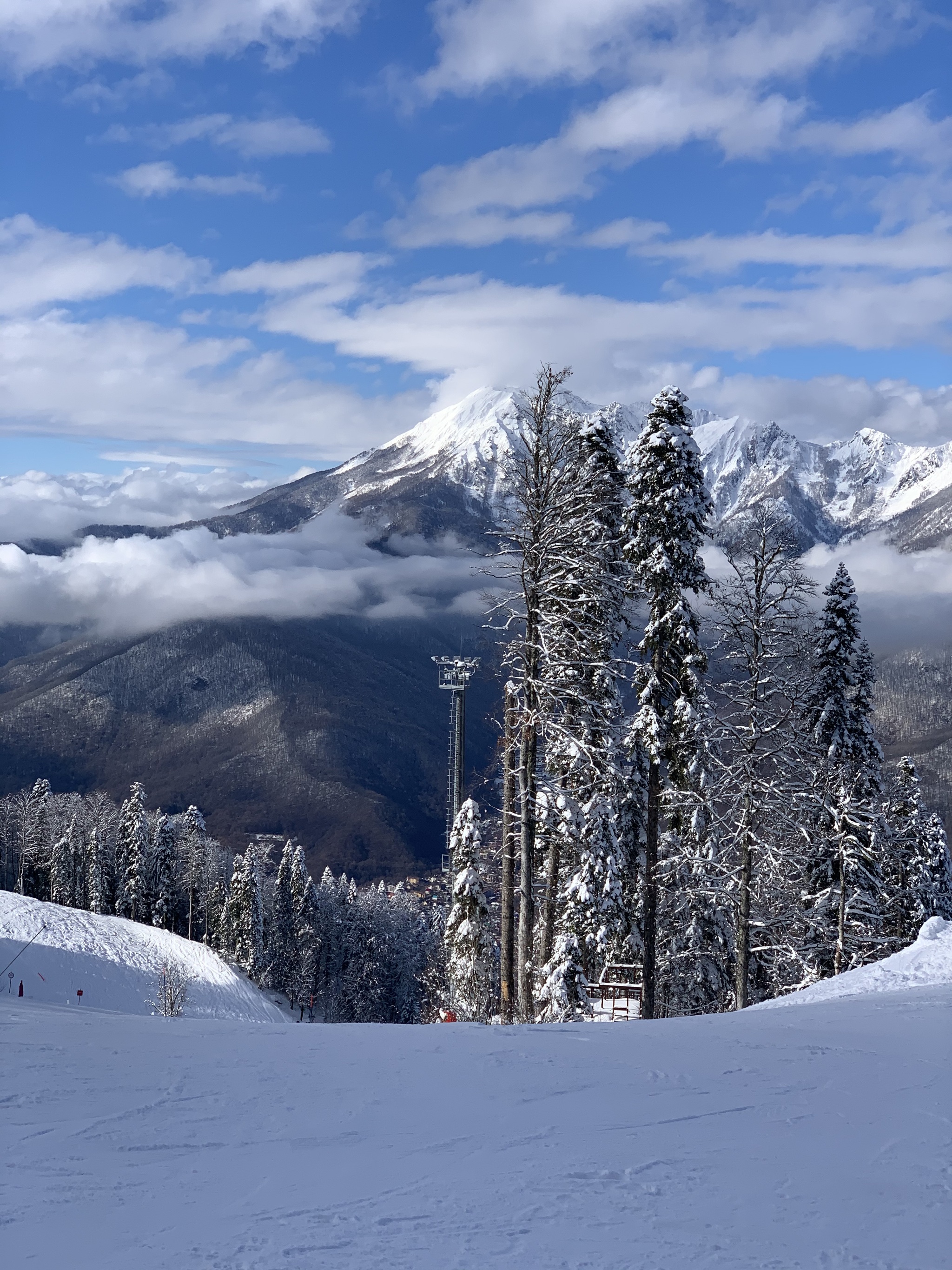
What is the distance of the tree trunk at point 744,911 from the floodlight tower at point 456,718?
14837mm

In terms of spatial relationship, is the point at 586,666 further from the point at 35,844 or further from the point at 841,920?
the point at 35,844

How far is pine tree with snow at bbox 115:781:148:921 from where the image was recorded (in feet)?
267

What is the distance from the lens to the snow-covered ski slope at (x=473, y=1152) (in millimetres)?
5406

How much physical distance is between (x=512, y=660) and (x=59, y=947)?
140 ft

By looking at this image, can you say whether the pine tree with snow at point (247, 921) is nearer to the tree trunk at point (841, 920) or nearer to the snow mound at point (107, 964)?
the snow mound at point (107, 964)

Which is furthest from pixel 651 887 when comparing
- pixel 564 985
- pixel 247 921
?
pixel 247 921

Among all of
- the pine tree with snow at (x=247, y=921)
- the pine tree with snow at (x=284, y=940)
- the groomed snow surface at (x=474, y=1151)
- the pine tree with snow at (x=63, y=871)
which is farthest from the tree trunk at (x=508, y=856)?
the pine tree with snow at (x=63, y=871)

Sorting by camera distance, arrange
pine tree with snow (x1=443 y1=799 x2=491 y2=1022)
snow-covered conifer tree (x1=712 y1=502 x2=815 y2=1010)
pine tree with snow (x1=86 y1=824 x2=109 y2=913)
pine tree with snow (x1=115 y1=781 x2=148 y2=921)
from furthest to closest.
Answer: pine tree with snow (x1=115 y1=781 x2=148 y2=921) → pine tree with snow (x1=86 y1=824 x2=109 y2=913) → pine tree with snow (x1=443 y1=799 x2=491 y2=1022) → snow-covered conifer tree (x1=712 y1=502 x2=815 y2=1010)

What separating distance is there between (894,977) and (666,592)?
8246mm

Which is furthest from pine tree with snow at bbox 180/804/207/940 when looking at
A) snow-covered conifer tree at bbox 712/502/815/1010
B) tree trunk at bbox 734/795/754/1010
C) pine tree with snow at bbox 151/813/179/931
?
snow-covered conifer tree at bbox 712/502/815/1010

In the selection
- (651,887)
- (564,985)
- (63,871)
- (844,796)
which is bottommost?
(63,871)

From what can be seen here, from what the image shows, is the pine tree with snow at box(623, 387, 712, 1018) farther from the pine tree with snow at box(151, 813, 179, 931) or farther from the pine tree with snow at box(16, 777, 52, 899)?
the pine tree with snow at box(16, 777, 52, 899)

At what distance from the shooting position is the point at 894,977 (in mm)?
15242

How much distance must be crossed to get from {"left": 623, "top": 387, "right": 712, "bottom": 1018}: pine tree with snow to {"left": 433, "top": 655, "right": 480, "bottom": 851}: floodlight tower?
13.2 m
